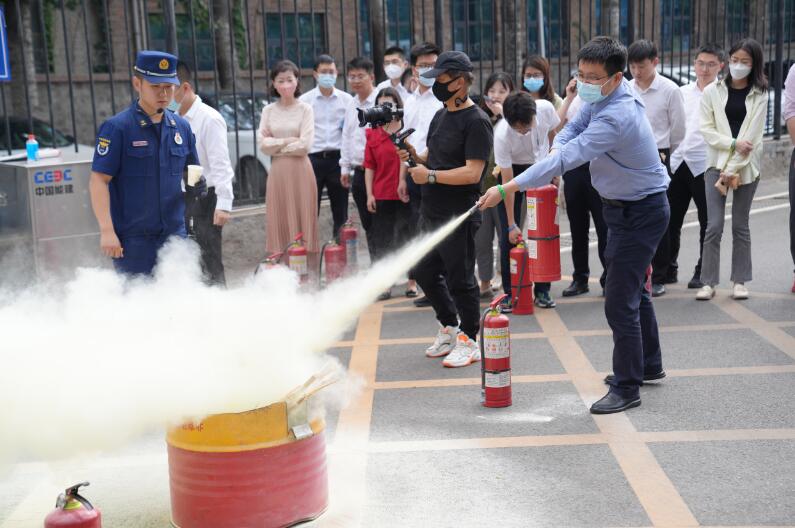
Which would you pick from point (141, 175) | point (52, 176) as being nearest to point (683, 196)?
point (141, 175)

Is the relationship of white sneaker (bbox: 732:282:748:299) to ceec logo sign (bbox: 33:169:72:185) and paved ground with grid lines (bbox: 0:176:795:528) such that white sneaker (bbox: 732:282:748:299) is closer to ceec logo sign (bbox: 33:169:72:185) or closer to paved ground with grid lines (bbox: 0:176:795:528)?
paved ground with grid lines (bbox: 0:176:795:528)

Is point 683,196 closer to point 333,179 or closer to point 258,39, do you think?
point 333,179

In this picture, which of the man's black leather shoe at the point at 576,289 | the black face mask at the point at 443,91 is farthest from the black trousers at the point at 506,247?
the black face mask at the point at 443,91

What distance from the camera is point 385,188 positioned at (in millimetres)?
8352

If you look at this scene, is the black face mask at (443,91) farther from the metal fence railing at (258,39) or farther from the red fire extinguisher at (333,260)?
the metal fence railing at (258,39)

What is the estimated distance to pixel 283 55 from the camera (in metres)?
10.2

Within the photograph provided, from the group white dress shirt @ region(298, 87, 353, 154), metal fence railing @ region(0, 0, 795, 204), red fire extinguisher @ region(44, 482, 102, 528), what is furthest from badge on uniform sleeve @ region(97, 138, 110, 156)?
white dress shirt @ region(298, 87, 353, 154)

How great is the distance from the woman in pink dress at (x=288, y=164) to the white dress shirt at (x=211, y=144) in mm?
1270

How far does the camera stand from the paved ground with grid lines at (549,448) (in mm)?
4285

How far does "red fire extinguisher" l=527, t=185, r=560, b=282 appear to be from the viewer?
7844mm

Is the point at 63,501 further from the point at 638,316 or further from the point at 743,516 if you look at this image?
the point at 638,316

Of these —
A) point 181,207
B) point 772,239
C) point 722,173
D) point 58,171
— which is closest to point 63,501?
point 181,207

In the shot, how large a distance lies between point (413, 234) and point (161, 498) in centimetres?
434

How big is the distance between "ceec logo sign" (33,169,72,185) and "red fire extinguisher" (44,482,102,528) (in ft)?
16.1
